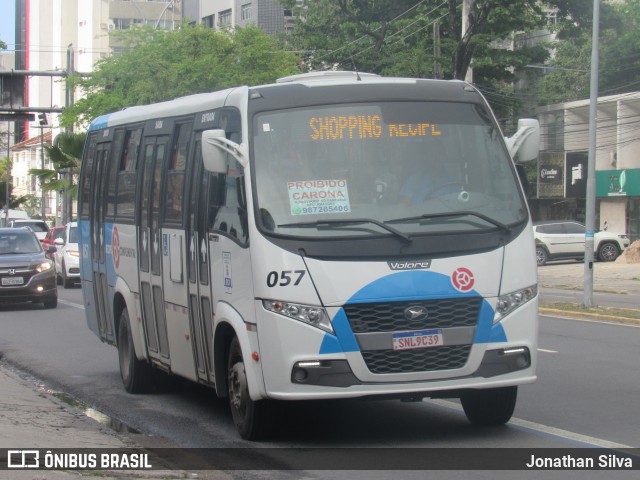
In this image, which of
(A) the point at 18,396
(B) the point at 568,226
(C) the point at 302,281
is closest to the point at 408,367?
(C) the point at 302,281

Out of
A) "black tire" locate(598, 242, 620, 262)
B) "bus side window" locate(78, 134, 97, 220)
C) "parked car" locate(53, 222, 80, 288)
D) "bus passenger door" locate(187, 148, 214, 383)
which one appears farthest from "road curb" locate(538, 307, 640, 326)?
"black tire" locate(598, 242, 620, 262)

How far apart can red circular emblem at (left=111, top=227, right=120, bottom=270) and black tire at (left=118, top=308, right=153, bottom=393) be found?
1.86 feet

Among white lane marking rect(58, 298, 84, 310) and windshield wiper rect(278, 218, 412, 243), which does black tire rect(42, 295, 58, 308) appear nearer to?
white lane marking rect(58, 298, 84, 310)

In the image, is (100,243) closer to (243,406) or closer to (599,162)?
(243,406)

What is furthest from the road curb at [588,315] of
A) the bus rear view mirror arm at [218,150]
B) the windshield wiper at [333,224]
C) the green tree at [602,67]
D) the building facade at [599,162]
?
the green tree at [602,67]

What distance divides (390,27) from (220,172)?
38.7 m

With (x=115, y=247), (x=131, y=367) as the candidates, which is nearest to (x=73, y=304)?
(x=115, y=247)

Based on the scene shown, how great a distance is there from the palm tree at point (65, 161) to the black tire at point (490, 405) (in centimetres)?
3829

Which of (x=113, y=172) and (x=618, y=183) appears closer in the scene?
(x=113, y=172)

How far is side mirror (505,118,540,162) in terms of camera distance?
949 cm

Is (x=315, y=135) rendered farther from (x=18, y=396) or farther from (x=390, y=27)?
(x=390, y=27)

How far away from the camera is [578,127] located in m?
55.8

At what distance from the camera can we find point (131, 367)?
12453mm

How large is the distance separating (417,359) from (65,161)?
133 ft
